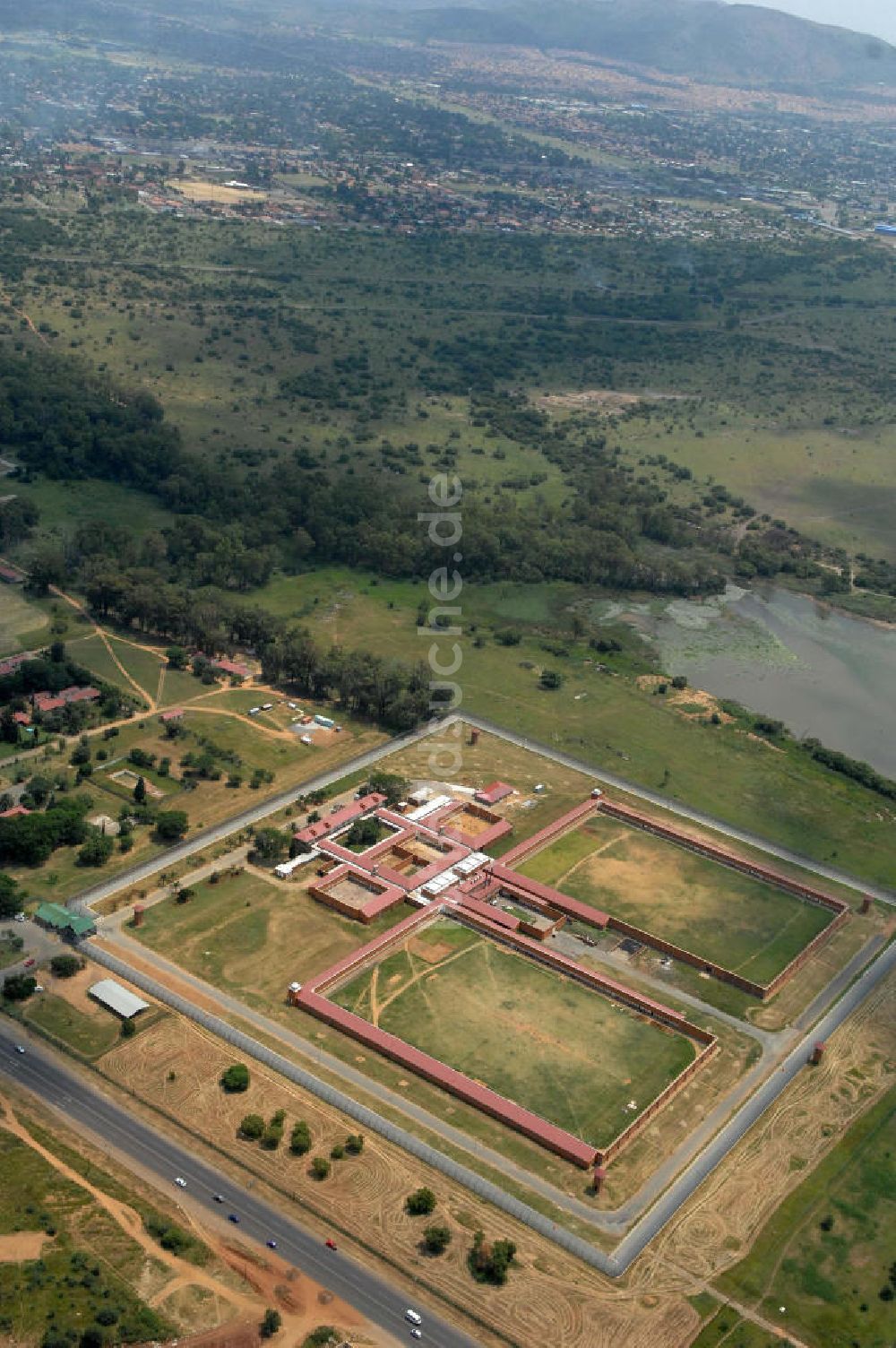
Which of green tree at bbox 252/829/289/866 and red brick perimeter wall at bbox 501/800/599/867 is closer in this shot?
green tree at bbox 252/829/289/866

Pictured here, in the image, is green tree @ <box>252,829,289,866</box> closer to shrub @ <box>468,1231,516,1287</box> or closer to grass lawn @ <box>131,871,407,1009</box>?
grass lawn @ <box>131,871,407,1009</box>

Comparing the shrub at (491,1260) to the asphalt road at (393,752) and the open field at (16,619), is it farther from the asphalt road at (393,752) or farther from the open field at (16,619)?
the open field at (16,619)

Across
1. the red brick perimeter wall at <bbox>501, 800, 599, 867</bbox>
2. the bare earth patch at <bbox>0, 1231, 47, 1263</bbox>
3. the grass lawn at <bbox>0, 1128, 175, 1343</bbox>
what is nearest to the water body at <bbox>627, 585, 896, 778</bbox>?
the red brick perimeter wall at <bbox>501, 800, 599, 867</bbox>

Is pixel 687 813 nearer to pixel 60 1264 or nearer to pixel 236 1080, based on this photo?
pixel 236 1080

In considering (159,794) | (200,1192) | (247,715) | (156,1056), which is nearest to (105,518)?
(247,715)

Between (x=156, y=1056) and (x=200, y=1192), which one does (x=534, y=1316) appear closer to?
(x=200, y=1192)
